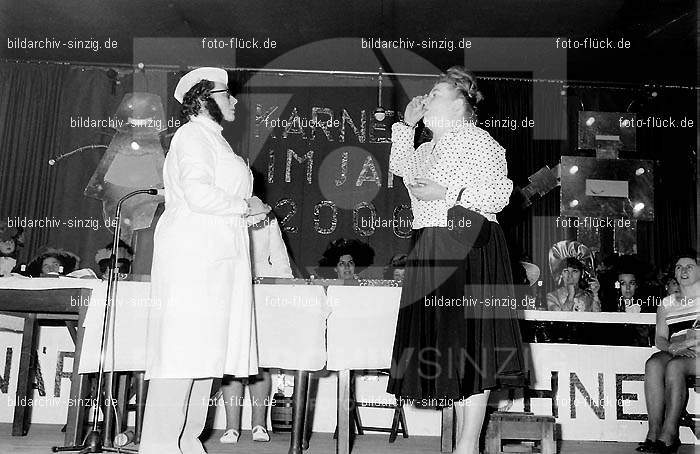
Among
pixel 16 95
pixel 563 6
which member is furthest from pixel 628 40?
pixel 16 95

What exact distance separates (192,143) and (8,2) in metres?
5.06

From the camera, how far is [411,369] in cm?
246

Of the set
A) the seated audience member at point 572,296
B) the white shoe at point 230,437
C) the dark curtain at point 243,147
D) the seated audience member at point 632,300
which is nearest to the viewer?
the white shoe at point 230,437

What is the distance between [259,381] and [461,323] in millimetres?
2147

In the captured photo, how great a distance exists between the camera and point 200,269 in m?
2.70

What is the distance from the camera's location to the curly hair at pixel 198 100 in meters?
2.91

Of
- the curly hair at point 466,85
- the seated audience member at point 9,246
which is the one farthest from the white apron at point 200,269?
the seated audience member at point 9,246

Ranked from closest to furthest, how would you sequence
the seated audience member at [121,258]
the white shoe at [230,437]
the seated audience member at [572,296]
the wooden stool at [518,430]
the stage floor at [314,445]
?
the wooden stool at [518,430] < the stage floor at [314,445] < the white shoe at [230,437] < the seated audience member at [572,296] < the seated audience member at [121,258]

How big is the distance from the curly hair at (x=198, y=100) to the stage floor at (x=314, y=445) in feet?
5.92

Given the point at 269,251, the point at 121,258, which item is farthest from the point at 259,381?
the point at 121,258

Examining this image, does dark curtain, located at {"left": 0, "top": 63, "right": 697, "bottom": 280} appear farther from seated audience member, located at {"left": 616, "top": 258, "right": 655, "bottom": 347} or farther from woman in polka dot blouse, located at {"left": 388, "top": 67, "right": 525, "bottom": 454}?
woman in polka dot blouse, located at {"left": 388, "top": 67, "right": 525, "bottom": 454}

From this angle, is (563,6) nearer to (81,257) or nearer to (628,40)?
(628,40)

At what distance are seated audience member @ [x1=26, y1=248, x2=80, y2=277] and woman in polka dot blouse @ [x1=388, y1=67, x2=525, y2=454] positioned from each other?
14.7 feet

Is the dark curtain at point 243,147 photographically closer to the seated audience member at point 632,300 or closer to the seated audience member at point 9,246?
the seated audience member at point 9,246
